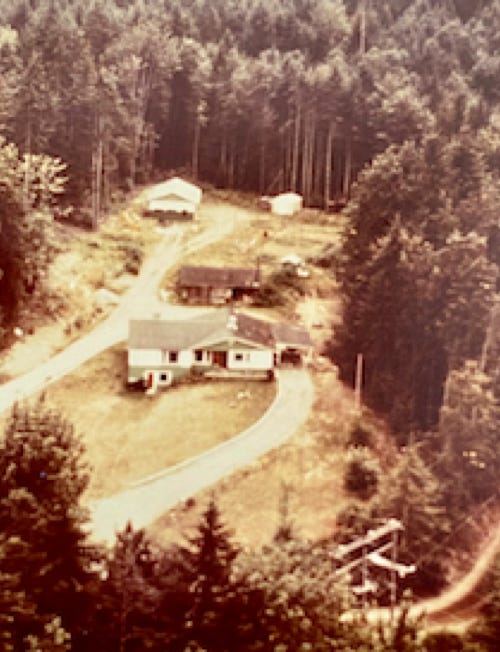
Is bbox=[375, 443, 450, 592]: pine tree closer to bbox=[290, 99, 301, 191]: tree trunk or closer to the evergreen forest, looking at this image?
the evergreen forest

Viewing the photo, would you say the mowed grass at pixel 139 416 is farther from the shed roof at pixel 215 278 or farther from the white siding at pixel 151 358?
the shed roof at pixel 215 278

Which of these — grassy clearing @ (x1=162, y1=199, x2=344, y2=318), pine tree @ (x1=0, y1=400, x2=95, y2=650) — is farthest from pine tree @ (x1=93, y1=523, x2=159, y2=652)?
grassy clearing @ (x1=162, y1=199, x2=344, y2=318)

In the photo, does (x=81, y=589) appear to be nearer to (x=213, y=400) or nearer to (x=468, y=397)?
(x=213, y=400)

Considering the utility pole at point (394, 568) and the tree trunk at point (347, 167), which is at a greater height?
the tree trunk at point (347, 167)

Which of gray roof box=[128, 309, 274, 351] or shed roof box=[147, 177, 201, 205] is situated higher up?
shed roof box=[147, 177, 201, 205]

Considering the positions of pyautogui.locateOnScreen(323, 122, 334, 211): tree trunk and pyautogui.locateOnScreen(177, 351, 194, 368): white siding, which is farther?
pyautogui.locateOnScreen(323, 122, 334, 211): tree trunk

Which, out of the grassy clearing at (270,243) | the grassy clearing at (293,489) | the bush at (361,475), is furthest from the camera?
the grassy clearing at (270,243)

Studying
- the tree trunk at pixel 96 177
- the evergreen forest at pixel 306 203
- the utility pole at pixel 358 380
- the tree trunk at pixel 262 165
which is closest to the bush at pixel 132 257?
the evergreen forest at pixel 306 203
